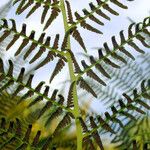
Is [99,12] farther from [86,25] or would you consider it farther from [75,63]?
[75,63]

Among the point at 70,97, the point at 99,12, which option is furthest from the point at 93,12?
the point at 70,97

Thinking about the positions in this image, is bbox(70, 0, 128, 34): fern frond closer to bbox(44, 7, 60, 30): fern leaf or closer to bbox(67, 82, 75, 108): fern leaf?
bbox(44, 7, 60, 30): fern leaf

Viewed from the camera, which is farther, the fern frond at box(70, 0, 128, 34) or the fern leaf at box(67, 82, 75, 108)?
the fern frond at box(70, 0, 128, 34)

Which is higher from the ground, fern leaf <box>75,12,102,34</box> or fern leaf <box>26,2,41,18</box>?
fern leaf <box>26,2,41,18</box>

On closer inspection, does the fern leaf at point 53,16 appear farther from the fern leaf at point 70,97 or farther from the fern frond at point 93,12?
the fern leaf at point 70,97

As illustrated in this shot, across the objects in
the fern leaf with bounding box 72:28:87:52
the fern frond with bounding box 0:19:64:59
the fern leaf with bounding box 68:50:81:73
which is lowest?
the fern leaf with bounding box 68:50:81:73

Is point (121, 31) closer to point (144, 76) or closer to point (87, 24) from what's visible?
point (87, 24)

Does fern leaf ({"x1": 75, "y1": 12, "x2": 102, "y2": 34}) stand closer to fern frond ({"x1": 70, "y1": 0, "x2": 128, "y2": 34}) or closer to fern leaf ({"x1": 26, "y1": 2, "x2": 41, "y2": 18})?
fern frond ({"x1": 70, "y1": 0, "x2": 128, "y2": 34})

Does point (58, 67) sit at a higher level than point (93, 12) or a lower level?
lower

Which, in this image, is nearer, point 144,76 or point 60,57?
point 60,57

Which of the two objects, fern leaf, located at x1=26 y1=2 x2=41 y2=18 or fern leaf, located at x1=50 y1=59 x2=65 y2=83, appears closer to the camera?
fern leaf, located at x1=50 y1=59 x2=65 y2=83

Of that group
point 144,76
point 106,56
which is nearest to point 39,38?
point 106,56
